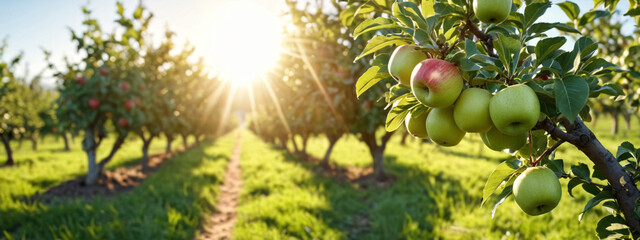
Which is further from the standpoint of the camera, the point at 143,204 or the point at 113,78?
the point at 113,78

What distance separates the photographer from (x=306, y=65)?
6930 mm

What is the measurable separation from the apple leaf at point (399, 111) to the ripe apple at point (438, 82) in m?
0.20

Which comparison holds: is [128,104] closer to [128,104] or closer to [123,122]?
[128,104]

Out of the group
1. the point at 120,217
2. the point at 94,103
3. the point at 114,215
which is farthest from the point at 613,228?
the point at 94,103

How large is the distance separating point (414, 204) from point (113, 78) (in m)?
7.36

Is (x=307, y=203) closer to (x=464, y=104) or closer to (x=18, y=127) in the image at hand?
(x=464, y=104)

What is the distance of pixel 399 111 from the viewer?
1.38m

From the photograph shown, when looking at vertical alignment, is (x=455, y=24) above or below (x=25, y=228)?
above

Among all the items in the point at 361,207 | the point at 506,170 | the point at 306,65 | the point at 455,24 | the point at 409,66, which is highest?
the point at 306,65

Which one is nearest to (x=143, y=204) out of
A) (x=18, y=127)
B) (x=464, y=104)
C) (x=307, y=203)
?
(x=307, y=203)

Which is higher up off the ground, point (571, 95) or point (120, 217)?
point (571, 95)

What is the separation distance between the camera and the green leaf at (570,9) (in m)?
1.68

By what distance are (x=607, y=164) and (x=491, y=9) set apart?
77 centimetres

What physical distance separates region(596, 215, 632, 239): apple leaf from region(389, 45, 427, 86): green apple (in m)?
1.19
